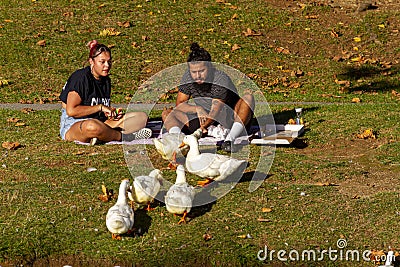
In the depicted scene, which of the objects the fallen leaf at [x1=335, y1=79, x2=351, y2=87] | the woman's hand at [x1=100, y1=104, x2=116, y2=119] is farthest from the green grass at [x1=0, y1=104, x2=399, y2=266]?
the fallen leaf at [x1=335, y1=79, x2=351, y2=87]

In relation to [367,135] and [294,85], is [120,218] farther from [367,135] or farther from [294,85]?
[294,85]

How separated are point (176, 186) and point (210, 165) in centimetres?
63

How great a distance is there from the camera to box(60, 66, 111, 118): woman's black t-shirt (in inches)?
391

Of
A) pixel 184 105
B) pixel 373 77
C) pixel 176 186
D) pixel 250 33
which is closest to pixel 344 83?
pixel 373 77

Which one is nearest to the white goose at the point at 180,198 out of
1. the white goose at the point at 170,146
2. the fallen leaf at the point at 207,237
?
the fallen leaf at the point at 207,237

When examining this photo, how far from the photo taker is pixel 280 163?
9.12 m

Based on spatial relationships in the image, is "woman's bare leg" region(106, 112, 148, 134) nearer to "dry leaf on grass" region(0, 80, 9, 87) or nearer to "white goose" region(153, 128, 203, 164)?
"white goose" region(153, 128, 203, 164)

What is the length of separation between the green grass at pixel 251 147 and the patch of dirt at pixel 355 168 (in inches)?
0.9

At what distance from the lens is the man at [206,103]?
9.81 metres

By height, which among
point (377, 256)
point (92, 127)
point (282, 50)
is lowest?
point (377, 256)

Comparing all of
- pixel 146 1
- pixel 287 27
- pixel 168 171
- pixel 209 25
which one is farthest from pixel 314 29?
pixel 168 171

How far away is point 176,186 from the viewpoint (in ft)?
24.2

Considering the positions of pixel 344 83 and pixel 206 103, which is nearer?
pixel 206 103

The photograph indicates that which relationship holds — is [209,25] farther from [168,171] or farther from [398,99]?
[168,171]
